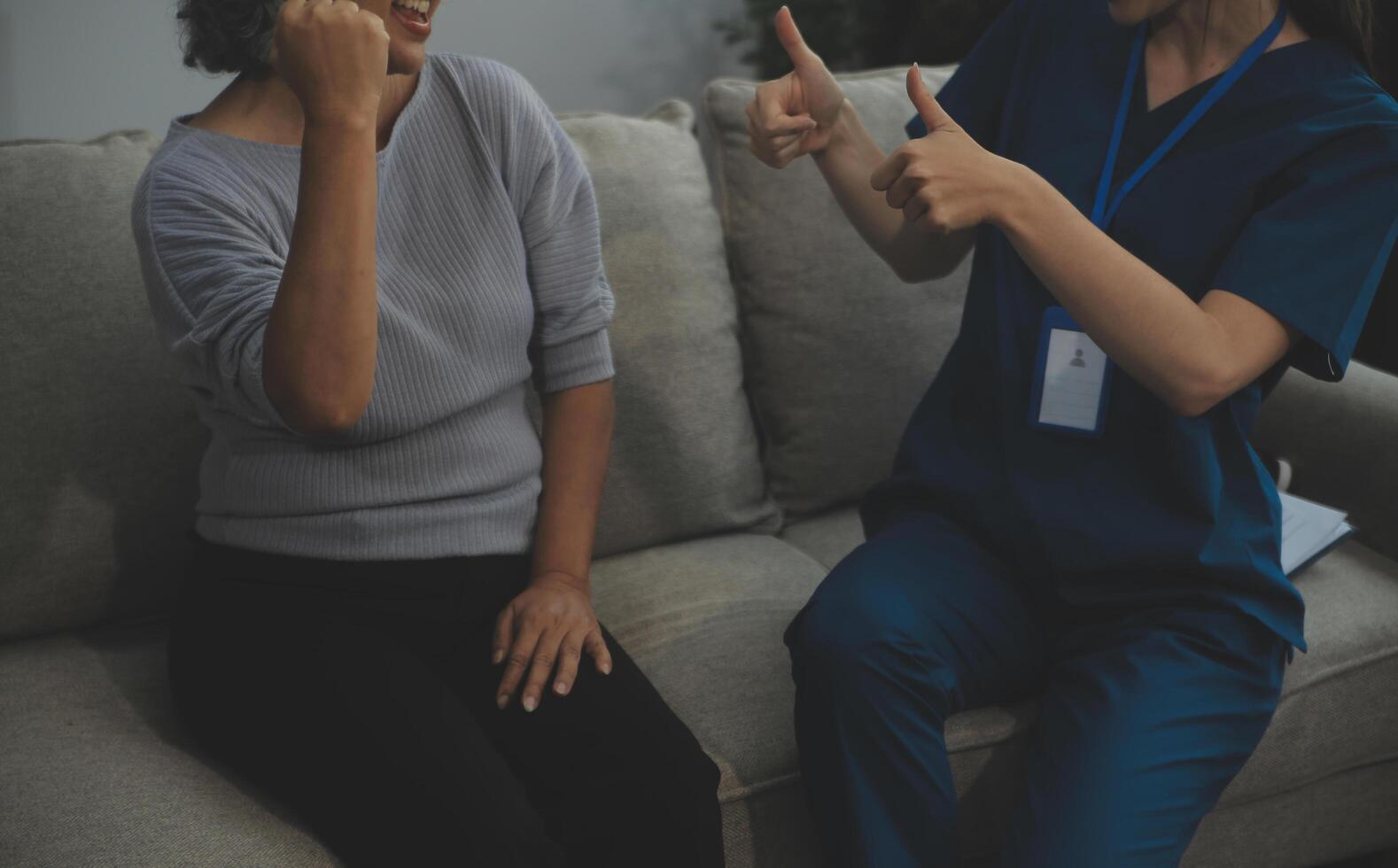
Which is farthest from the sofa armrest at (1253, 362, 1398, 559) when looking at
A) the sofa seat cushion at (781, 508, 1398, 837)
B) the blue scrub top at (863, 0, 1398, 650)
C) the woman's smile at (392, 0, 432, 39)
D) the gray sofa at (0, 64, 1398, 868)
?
the woman's smile at (392, 0, 432, 39)

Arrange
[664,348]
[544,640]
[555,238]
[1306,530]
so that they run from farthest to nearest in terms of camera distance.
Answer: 1. [664,348]
2. [1306,530]
3. [555,238]
4. [544,640]

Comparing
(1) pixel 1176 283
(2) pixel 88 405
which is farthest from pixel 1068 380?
(2) pixel 88 405

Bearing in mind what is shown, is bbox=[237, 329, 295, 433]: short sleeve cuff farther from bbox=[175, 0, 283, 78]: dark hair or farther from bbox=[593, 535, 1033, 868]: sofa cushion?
bbox=[593, 535, 1033, 868]: sofa cushion

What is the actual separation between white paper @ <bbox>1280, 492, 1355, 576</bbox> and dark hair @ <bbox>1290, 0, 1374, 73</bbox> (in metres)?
0.55

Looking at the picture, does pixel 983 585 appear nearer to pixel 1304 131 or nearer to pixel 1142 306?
pixel 1142 306

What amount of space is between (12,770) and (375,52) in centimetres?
70

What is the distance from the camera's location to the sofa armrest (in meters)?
1.49

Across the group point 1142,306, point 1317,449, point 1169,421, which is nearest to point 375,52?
point 1142,306

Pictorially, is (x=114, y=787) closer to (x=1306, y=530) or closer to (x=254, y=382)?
(x=254, y=382)

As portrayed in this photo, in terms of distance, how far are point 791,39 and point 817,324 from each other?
20.2 inches

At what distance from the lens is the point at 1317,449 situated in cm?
156

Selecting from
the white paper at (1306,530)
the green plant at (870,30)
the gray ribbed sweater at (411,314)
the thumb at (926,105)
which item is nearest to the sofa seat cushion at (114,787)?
the gray ribbed sweater at (411,314)

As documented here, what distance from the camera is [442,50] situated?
270cm

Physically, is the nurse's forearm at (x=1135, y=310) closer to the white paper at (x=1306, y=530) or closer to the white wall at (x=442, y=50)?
the white paper at (x=1306, y=530)
